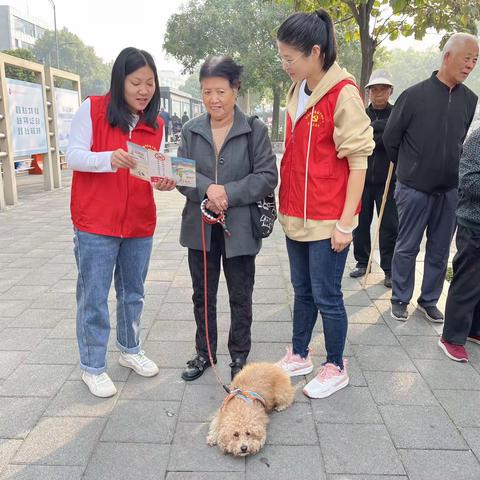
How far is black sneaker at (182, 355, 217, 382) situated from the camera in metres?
2.92

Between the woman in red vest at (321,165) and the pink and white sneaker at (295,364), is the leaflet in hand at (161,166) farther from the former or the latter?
the pink and white sneaker at (295,364)

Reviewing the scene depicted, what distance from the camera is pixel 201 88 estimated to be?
2521 mm

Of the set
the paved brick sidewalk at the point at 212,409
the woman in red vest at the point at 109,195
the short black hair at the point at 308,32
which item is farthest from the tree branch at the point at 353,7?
the woman in red vest at the point at 109,195

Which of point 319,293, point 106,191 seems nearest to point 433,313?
point 319,293

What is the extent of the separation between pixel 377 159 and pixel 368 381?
2.42 meters

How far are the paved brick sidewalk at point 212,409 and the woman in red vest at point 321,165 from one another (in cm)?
37

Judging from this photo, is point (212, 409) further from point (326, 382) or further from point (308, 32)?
point (308, 32)

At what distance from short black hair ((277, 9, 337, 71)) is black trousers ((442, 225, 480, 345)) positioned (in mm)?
1554

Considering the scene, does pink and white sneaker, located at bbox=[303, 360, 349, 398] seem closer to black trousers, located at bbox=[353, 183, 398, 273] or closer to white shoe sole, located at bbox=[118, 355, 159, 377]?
white shoe sole, located at bbox=[118, 355, 159, 377]

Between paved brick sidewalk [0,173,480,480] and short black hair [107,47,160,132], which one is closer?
paved brick sidewalk [0,173,480,480]

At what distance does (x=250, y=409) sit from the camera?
228 cm

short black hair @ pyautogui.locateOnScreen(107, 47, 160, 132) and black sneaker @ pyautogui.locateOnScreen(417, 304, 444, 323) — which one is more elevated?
short black hair @ pyautogui.locateOnScreen(107, 47, 160, 132)

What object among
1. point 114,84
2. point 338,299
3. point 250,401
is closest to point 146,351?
point 250,401

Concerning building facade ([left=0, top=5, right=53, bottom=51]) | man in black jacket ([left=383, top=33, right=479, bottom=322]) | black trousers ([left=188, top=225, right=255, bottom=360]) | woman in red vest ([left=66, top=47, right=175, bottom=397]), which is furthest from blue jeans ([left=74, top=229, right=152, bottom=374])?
building facade ([left=0, top=5, right=53, bottom=51])
